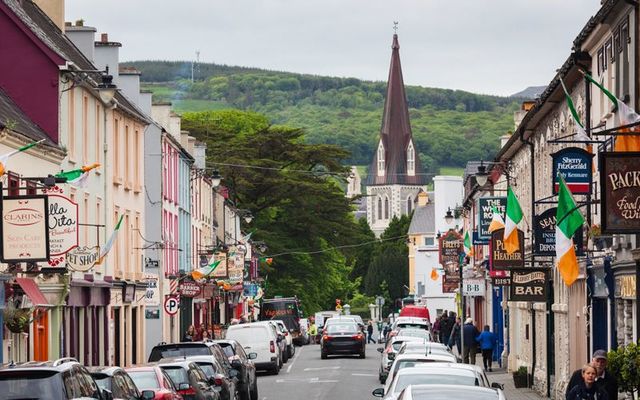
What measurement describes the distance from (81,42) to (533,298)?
65.1 ft

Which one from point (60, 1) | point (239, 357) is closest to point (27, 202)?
point (239, 357)

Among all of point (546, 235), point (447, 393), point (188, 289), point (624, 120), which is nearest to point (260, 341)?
point (188, 289)

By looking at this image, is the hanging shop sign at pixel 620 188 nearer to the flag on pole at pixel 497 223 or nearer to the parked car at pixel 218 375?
the parked car at pixel 218 375

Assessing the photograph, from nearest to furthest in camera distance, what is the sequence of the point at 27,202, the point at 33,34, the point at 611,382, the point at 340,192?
1. the point at 611,382
2. the point at 27,202
3. the point at 33,34
4. the point at 340,192

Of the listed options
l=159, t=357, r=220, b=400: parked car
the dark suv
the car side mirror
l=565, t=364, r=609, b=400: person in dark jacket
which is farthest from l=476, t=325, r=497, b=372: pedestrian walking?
the dark suv

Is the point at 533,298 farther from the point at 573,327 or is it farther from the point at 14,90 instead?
the point at 14,90

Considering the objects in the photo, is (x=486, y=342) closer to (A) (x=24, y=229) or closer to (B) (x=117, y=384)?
(A) (x=24, y=229)

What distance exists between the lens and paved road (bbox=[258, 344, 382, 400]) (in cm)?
3991

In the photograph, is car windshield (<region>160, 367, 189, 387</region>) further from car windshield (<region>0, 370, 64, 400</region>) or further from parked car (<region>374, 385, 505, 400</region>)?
parked car (<region>374, 385, 505, 400</region>)

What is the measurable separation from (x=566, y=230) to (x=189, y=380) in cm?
674

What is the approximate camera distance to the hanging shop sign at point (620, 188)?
1977 centimetres

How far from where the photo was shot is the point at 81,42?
4881cm

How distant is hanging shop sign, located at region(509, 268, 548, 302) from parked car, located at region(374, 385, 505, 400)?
1793 centimetres

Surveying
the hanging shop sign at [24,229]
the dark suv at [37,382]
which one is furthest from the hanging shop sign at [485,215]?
the dark suv at [37,382]
